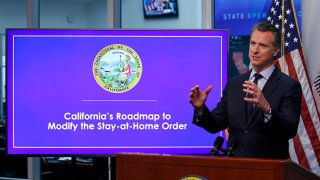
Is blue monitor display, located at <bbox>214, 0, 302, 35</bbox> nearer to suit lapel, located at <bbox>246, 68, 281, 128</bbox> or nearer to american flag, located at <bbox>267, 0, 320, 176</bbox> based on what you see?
american flag, located at <bbox>267, 0, 320, 176</bbox>

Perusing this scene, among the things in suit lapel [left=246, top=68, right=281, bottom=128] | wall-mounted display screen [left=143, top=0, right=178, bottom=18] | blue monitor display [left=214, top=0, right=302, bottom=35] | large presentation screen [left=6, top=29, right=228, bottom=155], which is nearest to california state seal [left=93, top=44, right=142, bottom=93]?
large presentation screen [left=6, top=29, right=228, bottom=155]

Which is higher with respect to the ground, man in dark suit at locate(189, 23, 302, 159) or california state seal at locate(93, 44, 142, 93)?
california state seal at locate(93, 44, 142, 93)

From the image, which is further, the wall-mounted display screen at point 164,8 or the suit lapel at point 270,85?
the wall-mounted display screen at point 164,8

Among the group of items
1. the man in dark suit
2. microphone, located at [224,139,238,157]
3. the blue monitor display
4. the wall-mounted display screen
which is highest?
the wall-mounted display screen

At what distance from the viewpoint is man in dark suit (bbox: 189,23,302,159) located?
2260mm

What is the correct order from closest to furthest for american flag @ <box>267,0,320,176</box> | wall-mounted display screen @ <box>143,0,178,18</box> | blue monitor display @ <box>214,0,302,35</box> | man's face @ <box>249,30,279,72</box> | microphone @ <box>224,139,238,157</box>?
microphone @ <box>224,139,238,157</box>, man's face @ <box>249,30,279,72</box>, american flag @ <box>267,0,320,176</box>, blue monitor display @ <box>214,0,302,35</box>, wall-mounted display screen @ <box>143,0,178,18</box>

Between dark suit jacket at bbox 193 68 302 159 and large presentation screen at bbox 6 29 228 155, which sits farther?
large presentation screen at bbox 6 29 228 155

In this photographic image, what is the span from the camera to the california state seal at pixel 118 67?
11.7ft

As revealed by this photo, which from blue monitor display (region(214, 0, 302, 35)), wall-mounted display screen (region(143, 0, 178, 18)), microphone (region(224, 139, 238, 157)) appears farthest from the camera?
wall-mounted display screen (region(143, 0, 178, 18))

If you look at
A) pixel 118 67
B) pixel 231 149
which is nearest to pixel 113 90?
pixel 118 67

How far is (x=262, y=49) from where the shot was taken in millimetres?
2258

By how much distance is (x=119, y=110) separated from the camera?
3.55m

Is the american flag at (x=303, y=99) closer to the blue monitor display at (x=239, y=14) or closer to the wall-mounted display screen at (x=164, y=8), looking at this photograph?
the blue monitor display at (x=239, y=14)

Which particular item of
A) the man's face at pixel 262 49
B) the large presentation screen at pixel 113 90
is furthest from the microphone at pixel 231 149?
the large presentation screen at pixel 113 90
